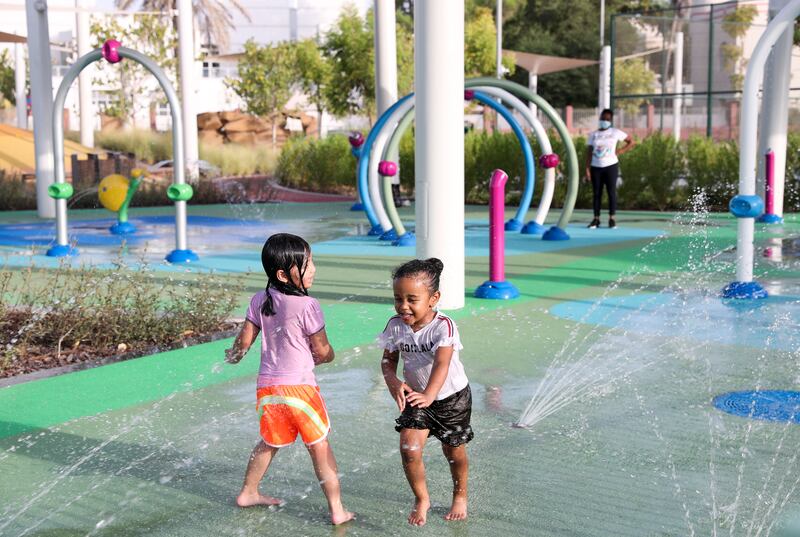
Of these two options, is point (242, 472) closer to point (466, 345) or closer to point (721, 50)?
point (466, 345)

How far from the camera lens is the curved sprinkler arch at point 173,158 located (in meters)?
11.7

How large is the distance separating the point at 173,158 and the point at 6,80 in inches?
1974

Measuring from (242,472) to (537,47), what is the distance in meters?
53.6

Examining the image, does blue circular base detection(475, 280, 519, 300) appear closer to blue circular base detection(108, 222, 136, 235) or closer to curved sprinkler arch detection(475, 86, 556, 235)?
curved sprinkler arch detection(475, 86, 556, 235)

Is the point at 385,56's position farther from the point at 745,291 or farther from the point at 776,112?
the point at 745,291

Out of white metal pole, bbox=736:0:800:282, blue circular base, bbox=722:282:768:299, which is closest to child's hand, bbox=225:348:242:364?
white metal pole, bbox=736:0:800:282

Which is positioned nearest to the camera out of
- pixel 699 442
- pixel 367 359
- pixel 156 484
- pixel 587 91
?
pixel 156 484

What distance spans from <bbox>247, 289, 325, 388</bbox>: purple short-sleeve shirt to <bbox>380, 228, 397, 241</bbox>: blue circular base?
9841 mm

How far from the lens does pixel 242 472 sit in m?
4.66

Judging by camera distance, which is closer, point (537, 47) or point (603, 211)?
point (603, 211)

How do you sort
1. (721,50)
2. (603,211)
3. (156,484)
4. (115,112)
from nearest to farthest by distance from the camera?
(156,484), (603,211), (721,50), (115,112)

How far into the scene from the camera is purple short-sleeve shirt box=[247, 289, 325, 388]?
13.2ft

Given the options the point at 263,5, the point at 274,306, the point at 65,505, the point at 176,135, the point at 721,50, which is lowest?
the point at 65,505

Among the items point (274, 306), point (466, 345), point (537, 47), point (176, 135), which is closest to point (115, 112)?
point (537, 47)
